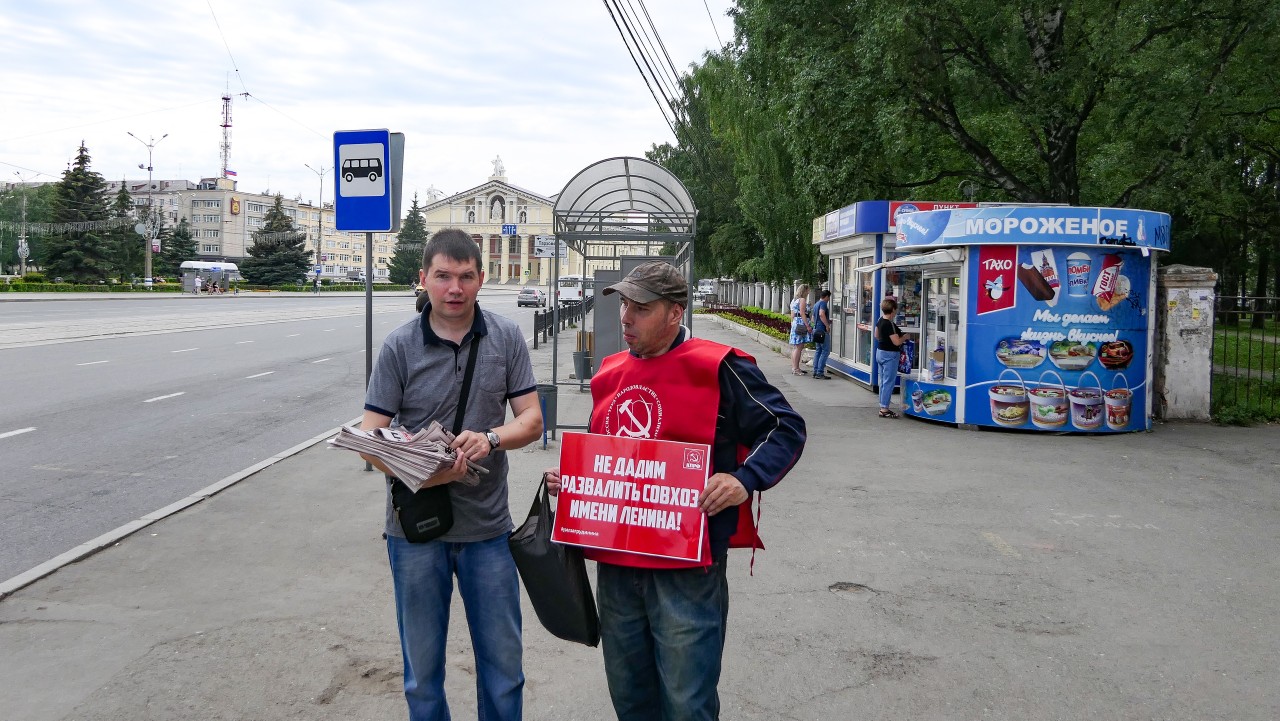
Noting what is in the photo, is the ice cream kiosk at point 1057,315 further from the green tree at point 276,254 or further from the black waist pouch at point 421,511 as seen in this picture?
the green tree at point 276,254

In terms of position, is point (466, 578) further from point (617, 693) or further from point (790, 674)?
point (790, 674)

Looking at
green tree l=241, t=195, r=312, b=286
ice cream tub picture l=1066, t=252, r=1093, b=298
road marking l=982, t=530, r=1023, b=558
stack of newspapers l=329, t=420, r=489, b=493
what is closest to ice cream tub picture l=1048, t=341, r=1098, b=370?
ice cream tub picture l=1066, t=252, r=1093, b=298

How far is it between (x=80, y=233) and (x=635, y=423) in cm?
7176

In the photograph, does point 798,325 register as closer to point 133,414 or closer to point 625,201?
point 625,201

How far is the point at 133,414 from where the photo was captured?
1182cm

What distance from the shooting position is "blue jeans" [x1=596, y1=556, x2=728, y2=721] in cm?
290

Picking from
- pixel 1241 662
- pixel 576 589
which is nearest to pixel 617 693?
pixel 576 589

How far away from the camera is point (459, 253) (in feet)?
10.9

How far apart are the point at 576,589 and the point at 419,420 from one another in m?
0.78

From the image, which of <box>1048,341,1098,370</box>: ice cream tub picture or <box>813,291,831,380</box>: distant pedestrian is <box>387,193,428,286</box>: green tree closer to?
<box>813,291,831,380</box>: distant pedestrian

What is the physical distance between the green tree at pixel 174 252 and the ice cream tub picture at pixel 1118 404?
8561cm

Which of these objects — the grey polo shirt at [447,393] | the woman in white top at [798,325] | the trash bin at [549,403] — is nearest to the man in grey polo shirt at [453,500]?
the grey polo shirt at [447,393]

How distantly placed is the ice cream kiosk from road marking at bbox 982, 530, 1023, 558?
5.33 metres

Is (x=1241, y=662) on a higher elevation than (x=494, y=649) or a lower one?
lower
